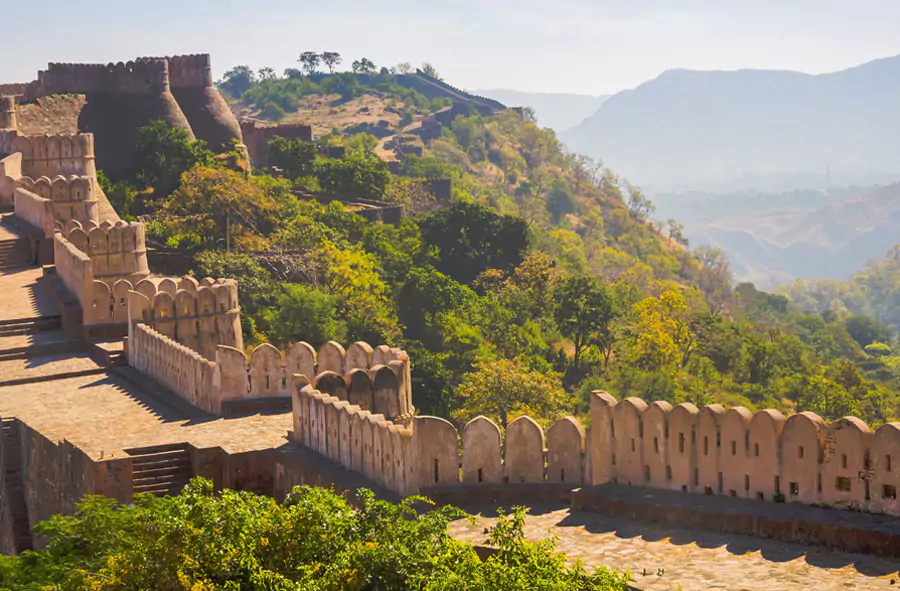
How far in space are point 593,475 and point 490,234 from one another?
4463 centimetres

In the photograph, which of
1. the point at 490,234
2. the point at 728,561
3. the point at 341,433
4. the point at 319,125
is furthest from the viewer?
the point at 319,125

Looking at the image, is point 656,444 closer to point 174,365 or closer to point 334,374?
point 334,374

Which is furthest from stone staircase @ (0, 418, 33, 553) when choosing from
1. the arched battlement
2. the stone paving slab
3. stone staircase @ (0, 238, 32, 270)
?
stone staircase @ (0, 238, 32, 270)

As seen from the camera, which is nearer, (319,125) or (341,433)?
(341,433)

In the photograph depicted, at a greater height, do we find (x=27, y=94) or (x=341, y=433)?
(x=27, y=94)

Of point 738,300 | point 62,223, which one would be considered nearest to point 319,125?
point 738,300

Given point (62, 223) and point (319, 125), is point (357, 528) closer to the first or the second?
point (62, 223)

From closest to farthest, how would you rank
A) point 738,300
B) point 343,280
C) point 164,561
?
1. point 164,561
2. point 343,280
3. point 738,300

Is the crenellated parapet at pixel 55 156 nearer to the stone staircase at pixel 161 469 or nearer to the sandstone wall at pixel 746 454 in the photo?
the stone staircase at pixel 161 469

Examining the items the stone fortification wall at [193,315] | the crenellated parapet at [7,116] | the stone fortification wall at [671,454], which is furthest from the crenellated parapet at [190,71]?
the stone fortification wall at [671,454]

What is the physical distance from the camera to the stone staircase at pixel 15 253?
105 feet

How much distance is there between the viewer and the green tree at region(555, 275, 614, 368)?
181 ft

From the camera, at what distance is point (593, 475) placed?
1463 centimetres

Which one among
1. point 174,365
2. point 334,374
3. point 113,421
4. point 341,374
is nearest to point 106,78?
point 174,365
